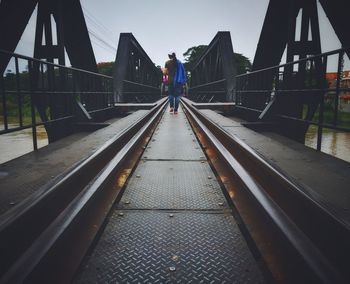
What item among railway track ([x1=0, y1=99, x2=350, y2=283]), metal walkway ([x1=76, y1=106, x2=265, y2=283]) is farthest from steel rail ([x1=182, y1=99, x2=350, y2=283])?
metal walkway ([x1=76, y1=106, x2=265, y2=283])

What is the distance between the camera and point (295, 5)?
478 cm

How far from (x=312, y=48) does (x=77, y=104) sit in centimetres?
443

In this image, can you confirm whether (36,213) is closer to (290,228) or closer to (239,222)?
(239,222)

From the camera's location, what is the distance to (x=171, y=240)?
1.63 meters

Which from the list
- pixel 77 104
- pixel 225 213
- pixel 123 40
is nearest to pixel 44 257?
pixel 225 213

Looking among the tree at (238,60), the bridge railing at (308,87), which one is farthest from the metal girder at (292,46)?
the tree at (238,60)

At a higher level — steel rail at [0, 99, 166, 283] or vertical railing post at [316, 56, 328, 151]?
vertical railing post at [316, 56, 328, 151]

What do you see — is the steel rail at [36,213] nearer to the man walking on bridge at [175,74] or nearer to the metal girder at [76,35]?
the metal girder at [76,35]

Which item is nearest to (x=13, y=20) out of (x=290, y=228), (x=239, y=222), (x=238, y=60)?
(x=239, y=222)

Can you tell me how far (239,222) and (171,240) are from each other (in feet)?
1.61

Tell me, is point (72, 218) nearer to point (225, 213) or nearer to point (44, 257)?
point (44, 257)

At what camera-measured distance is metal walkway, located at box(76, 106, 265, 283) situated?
4.32ft

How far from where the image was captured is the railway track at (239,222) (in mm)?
1187

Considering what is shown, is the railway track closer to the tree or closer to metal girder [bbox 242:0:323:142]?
metal girder [bbox 242:0:323:142]
